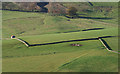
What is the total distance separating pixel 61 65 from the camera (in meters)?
19.7

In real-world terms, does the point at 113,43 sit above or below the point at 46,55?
above

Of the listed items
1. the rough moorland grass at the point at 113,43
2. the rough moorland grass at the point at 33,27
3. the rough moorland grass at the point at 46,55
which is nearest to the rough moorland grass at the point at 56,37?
the rough moorland grass at the point at 46,55

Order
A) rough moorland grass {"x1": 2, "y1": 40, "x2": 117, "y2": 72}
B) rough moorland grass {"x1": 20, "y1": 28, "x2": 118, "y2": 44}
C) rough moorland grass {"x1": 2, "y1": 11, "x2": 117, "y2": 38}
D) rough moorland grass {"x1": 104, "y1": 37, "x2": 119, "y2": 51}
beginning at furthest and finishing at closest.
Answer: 1. rough moorland grass {"x1": 2, "y1": 11, "x2": 117, "y2": 38}
2. rough moorland grass {"x1": 20, "y1": 28, "x2": 118, "y2": 44}
3. rough moorland grass {"x1": 104, "y1": 37, "x2": 119, "y2": 51}
4. rough moorland grass {"x1": 2, "y1": 40, "x2": 117, "y2": 72}

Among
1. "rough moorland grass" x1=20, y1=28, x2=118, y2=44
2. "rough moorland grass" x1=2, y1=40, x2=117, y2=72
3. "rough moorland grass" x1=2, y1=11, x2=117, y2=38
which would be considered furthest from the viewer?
"rough moorland grass" x1=2, y1=11, x2=117, y2=38

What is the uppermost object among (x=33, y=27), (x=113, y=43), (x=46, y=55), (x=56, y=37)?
(x=33, y=27)

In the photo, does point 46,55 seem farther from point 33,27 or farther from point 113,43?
point 33,27

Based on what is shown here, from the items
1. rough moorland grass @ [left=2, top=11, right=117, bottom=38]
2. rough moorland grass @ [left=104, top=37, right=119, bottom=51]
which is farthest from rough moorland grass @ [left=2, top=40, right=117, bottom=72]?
rough moorland grass @ [left=2, top=11, right=117, bottom=38]

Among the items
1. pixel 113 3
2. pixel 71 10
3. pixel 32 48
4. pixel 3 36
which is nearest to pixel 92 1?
pixel 113 3

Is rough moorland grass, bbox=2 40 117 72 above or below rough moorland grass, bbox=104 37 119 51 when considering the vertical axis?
below

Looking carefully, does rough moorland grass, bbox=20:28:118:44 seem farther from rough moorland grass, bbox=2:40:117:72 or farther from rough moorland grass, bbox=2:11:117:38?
rough moorland grass, bbox=2:11:117:38

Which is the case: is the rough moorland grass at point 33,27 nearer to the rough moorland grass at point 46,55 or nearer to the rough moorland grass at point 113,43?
the rough moorland grass at point 46,55

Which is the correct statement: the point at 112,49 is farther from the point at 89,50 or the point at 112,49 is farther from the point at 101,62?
the point at 101,62

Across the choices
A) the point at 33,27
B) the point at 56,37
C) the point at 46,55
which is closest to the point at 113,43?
the point at 56,37

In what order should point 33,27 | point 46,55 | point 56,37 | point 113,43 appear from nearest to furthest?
point 46,55
point 113,43
point 56,37
point 33,27
